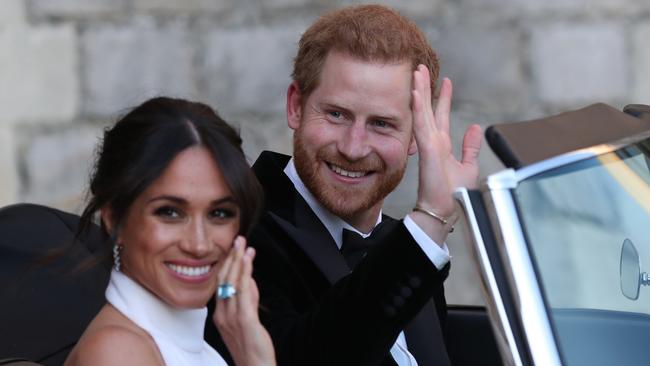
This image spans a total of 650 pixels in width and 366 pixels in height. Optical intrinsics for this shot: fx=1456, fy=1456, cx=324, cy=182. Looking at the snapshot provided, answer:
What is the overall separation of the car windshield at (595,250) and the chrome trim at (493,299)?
0.23 ft

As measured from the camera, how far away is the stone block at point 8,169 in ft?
17.5

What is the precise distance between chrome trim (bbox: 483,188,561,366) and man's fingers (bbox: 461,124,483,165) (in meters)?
0.37

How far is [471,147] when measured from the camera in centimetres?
268

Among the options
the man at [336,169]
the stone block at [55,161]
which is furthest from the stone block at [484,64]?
the man at [336,169]

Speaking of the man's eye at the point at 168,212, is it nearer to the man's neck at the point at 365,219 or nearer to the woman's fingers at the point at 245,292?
the woman's fingers at the point at 245,292

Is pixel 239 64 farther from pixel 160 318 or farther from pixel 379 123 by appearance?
pixel 160 318

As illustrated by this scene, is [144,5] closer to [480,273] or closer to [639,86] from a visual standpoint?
[639,86]

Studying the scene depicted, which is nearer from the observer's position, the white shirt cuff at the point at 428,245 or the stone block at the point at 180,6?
the white shirt cuff at the point at 428,245

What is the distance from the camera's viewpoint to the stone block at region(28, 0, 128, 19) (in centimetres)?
535

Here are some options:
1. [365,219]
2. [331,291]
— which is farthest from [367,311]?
[365,219]

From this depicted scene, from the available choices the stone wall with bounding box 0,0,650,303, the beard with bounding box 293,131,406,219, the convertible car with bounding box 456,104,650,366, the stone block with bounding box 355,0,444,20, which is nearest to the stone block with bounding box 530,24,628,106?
the stone wall with bounding box 0,0,650,303

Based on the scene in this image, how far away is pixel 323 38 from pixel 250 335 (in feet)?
3.38

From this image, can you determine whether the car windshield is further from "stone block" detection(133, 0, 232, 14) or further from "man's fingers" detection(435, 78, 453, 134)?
"stone block" detection(133, 0, 232, 14)

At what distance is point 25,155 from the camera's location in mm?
5348
